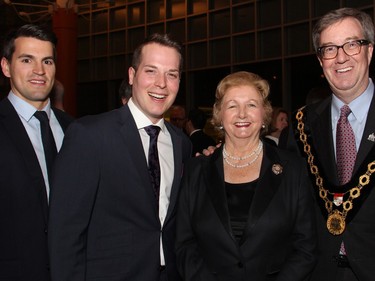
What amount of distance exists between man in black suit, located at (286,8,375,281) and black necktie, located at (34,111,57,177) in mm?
1368

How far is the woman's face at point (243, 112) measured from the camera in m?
2.66

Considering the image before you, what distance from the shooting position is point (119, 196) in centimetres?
234

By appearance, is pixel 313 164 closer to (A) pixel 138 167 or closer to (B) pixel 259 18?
(A) pixel 138 167

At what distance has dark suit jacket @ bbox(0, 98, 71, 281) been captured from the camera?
2.34 meters

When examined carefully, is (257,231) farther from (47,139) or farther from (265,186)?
(47,139)

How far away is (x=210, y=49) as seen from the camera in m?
12.1

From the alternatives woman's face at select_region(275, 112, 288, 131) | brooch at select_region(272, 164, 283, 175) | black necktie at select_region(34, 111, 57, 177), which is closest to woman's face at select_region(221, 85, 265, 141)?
brooch at select_region(272, 164, 283, 175)

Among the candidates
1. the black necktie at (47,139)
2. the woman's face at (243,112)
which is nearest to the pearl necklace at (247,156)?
the woman's face at (243,112)

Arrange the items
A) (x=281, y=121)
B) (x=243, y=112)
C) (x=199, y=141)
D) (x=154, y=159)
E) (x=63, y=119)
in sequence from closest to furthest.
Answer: (x=154, y=159) → (x=243, y=112) → (x=63, y=119) → (x=199, y=141) → (x=281, y=121)

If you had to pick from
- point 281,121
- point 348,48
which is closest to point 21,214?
point 348,48

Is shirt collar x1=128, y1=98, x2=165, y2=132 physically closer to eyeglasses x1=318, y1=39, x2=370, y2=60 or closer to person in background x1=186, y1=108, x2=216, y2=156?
eyeglasses x1=318, y1=39, x2=370, y2=60

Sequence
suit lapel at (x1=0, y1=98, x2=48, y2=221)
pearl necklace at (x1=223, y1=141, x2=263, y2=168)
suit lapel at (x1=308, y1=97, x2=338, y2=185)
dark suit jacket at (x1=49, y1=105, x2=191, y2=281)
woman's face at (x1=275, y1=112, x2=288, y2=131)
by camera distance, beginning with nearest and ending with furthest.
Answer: dark suit jacket at (x1=49, y1=105, x2=191, y2=281) < suit lapel at (x1=0, y1=98, x2=48, y2=221) < suit lapel at (x1=308, y1=97, x2=338, y2=185) < pearl necklace at (x1=223, y1=141, x2=263, y2=168) < woman's face at (x1=275, y1=112, x2=288, y2=131)

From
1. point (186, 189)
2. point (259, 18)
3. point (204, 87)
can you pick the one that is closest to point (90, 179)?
point (186, 189)

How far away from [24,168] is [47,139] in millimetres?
243
